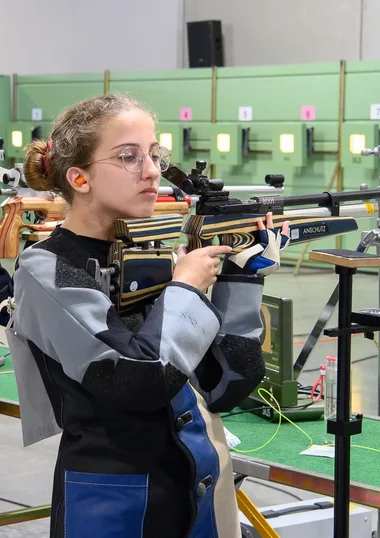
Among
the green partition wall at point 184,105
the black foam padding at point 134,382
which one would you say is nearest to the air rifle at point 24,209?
the black foam padding at point 134,382

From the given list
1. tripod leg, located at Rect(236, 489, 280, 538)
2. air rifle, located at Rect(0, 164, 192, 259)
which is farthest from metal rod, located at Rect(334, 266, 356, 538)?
air rifle, located at Rect(0, 164, 192, 259)

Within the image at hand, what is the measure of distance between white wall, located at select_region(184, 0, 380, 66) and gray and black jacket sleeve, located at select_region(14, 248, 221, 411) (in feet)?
28.8

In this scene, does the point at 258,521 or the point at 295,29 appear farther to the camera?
the point at 295,29

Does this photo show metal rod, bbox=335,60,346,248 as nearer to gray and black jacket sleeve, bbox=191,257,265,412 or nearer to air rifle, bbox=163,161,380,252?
air rifle, bbox=163,161,380,252

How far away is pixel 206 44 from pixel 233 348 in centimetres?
935

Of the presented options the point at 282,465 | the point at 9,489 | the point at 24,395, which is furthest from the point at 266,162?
the point at 24,395

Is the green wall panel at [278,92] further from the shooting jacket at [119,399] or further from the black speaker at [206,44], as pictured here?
the shooting jacket at [119,399]

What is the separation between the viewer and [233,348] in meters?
1.59

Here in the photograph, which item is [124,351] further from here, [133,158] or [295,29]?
[295,29]

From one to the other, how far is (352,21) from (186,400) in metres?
8.98

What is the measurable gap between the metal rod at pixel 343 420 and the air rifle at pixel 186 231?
0.23 meters

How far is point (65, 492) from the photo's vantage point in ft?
4.85

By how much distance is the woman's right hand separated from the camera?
4.97 ft

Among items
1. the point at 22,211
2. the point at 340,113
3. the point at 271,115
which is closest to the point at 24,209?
the point at 22,211
